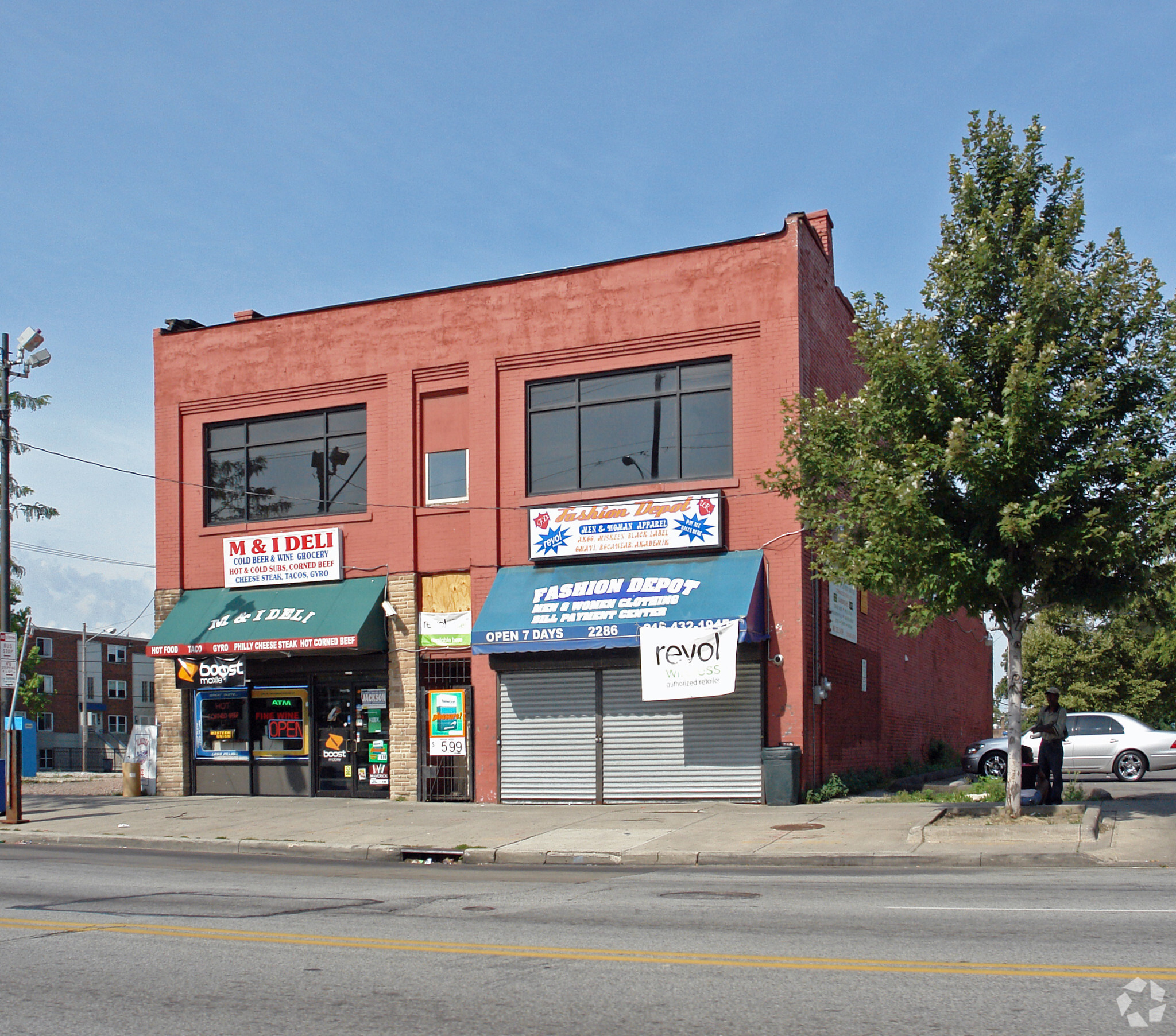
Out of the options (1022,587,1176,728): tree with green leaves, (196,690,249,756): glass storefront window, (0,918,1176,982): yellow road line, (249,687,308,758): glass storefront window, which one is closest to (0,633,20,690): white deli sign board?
(196,690,249,756): glass storefront window

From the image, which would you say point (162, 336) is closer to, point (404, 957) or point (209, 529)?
point (209, 529)

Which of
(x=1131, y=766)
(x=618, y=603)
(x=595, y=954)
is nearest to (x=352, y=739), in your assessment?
(x=618, y=603)

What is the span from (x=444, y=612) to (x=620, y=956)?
13981 mm

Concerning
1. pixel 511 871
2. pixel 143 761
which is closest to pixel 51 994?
pixel 511 871

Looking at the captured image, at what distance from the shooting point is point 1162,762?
74.5 feet

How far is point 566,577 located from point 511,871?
7.36 m

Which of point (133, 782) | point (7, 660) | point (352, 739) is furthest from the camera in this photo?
point (133, 782)

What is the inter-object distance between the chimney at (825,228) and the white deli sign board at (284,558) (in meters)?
10.4

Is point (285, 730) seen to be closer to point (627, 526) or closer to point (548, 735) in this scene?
point (548, 735)

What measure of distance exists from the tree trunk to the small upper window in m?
10.3

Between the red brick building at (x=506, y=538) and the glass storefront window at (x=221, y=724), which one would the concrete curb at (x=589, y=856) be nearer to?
the red brick building at (x=506, y=538)

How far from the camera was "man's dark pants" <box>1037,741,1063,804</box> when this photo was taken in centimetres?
1666

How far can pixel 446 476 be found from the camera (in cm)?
2186

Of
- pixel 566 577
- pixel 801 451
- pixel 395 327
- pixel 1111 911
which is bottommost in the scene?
pixel 1111 911
